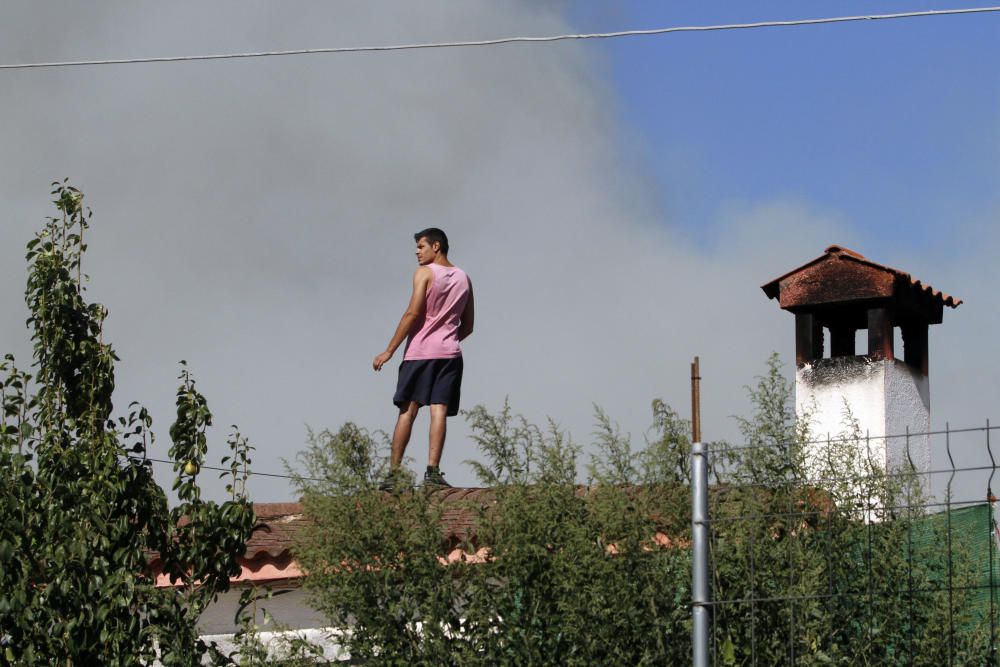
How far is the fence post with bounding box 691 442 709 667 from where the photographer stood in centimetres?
641

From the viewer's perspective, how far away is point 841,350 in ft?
42.3

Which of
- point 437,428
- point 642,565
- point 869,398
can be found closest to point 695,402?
point 642,565

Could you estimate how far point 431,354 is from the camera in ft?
35.6

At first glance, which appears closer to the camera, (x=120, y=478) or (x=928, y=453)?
(x=120, y=478)

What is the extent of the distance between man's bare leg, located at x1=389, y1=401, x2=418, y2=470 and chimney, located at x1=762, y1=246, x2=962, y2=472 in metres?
2.94

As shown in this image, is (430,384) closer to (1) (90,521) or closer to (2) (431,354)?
(2) (431,354)

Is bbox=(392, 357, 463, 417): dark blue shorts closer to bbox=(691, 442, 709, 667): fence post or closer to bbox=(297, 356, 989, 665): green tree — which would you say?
bbox=(297, 356, 989, 665): green tree

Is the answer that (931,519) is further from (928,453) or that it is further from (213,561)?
(928,453)

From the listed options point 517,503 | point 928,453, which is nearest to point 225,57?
point 517,503

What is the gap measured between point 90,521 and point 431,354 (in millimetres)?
3088

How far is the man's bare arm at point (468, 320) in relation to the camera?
11016 millimetres

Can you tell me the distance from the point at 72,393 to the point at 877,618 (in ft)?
14.6

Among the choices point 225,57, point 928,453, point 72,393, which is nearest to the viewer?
point 72,393

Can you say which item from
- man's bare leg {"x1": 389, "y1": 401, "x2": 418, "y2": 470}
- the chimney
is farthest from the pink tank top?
the chimney
